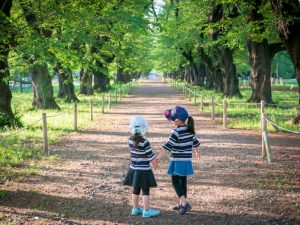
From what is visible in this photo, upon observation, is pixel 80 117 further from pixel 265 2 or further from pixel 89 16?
pixel 265 2

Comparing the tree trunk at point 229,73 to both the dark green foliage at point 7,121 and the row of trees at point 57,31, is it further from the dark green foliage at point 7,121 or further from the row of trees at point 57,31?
the dark green foliage at point 7,121

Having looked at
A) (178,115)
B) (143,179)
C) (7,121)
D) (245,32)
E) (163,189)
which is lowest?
(163,189)

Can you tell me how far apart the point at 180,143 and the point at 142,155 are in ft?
2.11

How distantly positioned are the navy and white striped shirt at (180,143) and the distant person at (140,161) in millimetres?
371

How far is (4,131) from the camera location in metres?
14.0

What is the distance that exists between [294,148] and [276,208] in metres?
5.84

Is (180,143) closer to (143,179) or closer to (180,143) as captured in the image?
(180,143)

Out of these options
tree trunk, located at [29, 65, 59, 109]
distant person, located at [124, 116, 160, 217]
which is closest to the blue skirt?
distant person, located at [124, 116, 160, 217]

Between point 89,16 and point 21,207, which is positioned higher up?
point 89,16

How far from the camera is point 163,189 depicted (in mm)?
7848

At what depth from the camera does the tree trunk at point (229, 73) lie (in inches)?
1238

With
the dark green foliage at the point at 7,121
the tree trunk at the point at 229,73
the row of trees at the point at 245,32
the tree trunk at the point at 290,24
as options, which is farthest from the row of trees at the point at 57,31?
the tree trunk at the point at 229,73

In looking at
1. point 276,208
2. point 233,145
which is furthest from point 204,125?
point 276,208

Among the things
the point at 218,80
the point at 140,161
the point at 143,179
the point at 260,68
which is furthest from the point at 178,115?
the point at 218,80
